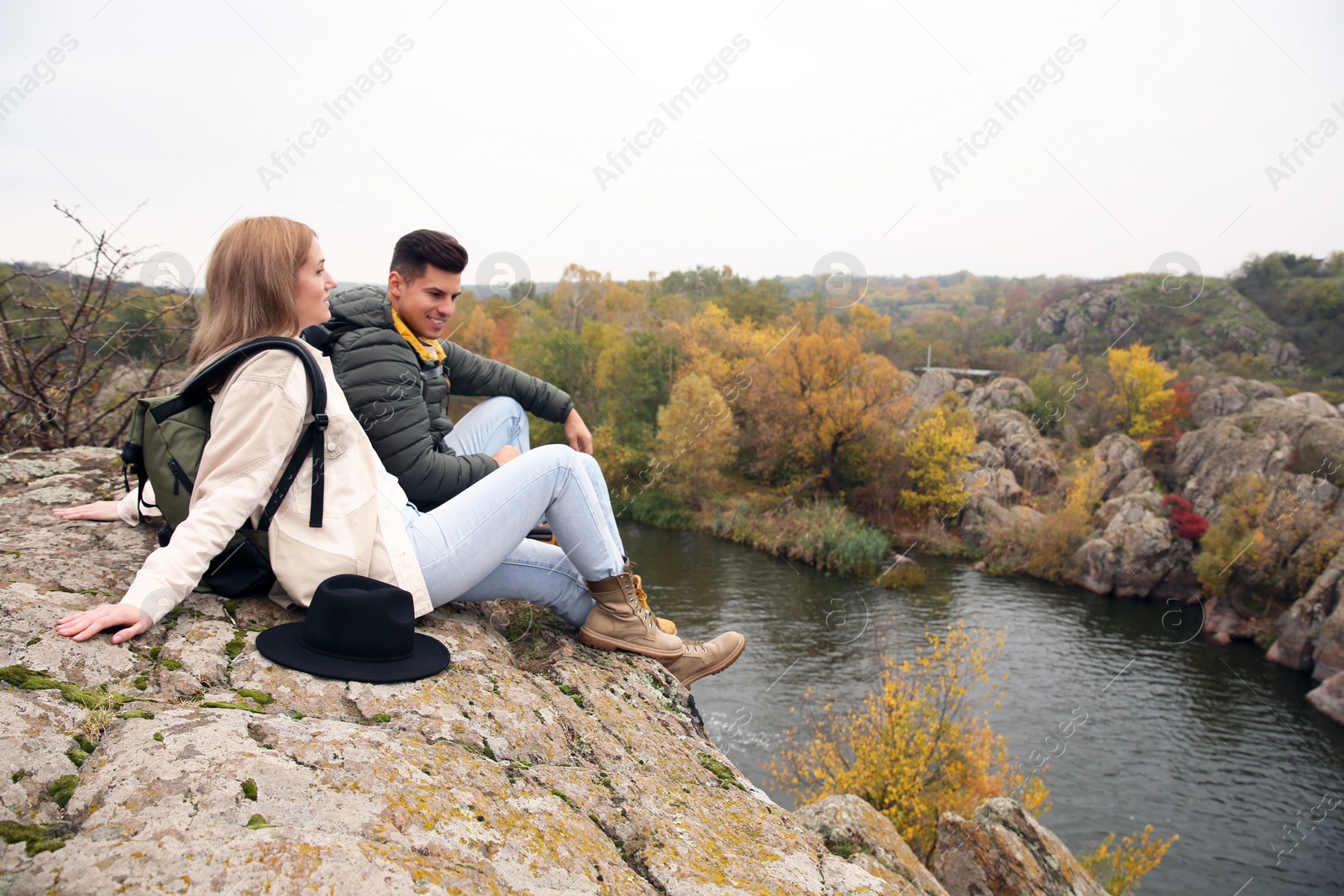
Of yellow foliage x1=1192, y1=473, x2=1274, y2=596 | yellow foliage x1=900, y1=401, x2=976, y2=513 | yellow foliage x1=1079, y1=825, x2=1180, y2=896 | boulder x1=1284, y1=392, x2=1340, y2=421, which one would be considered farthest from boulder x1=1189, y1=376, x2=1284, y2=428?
yellow foliage x1=1079, y1=825, x2=1180, y2=896

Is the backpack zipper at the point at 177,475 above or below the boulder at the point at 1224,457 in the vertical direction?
below

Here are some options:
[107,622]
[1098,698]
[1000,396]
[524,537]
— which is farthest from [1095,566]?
[107,622]

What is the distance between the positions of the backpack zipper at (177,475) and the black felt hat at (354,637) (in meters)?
0.51

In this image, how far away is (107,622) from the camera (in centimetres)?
221

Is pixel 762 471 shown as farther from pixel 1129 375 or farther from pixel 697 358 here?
pixel 1129 375

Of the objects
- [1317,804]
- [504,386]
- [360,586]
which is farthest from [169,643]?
[1317,804]

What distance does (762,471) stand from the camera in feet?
105

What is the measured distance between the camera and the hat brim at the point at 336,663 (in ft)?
7.89

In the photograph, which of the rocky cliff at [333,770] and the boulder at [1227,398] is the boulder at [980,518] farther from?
the rocky cliff at [333,770]

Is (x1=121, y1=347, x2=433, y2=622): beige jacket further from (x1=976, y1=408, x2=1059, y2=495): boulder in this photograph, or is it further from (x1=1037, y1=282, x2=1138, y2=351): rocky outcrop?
(x1=1037, y1=282, x2=1138, y2=351): rocky outcrop

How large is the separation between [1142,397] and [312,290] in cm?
4065

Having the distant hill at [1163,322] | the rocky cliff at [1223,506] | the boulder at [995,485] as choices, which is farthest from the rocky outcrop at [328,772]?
the distant hill at [1163,322]

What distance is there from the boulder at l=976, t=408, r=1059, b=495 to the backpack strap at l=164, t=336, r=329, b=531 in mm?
33770

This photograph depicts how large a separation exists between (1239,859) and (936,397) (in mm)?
27039
